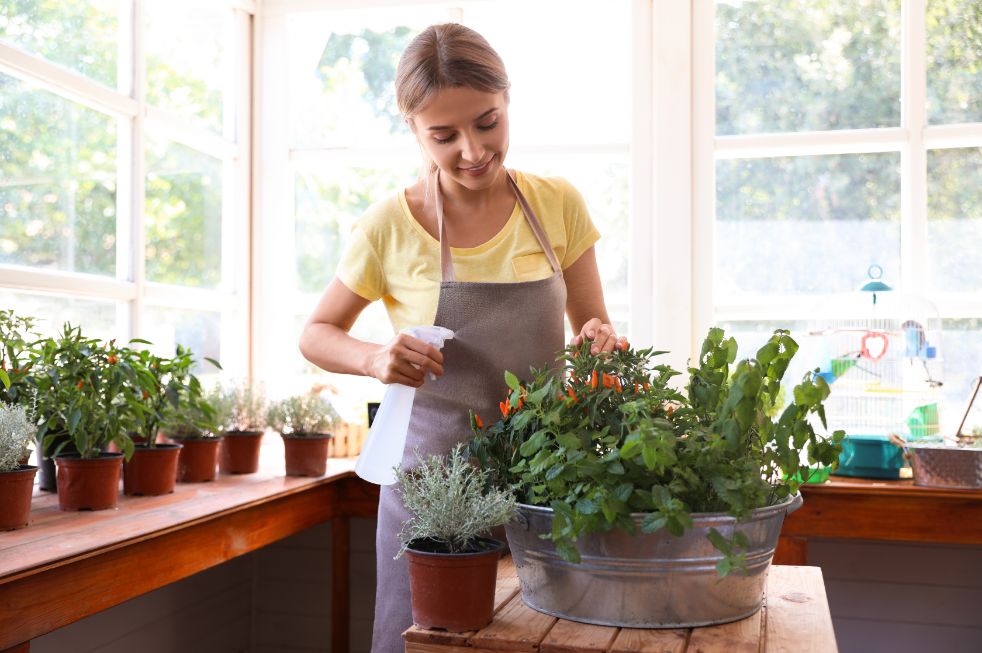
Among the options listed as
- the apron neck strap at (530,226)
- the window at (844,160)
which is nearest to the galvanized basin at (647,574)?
the apron neck strap at (530,226)

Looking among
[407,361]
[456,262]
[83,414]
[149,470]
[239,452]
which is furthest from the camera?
[239,452]

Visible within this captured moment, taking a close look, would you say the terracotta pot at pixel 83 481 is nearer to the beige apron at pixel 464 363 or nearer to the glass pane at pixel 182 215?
the beige apron at pixel 464 363

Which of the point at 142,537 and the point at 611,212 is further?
the point at 611,212

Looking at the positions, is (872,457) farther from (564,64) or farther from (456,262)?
(564,64)

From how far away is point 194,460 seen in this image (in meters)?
2.48

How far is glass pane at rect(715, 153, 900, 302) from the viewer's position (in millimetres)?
3018

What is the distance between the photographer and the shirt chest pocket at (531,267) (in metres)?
1.69

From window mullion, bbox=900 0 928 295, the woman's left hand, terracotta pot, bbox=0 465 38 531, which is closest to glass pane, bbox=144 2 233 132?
terracotta pot, bbox=0 465 38 531

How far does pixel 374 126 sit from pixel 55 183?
1210 millimetres

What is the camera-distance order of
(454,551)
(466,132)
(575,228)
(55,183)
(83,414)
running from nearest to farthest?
(454,551) < (466,132) < (575,228) < (83,414) < (55,183)

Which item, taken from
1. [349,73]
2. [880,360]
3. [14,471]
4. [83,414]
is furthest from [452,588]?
[349,73]

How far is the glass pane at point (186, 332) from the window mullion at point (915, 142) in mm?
2166

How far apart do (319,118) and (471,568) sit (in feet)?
8.80

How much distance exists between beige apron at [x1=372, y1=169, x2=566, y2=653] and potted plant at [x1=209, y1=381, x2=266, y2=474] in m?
1.06
